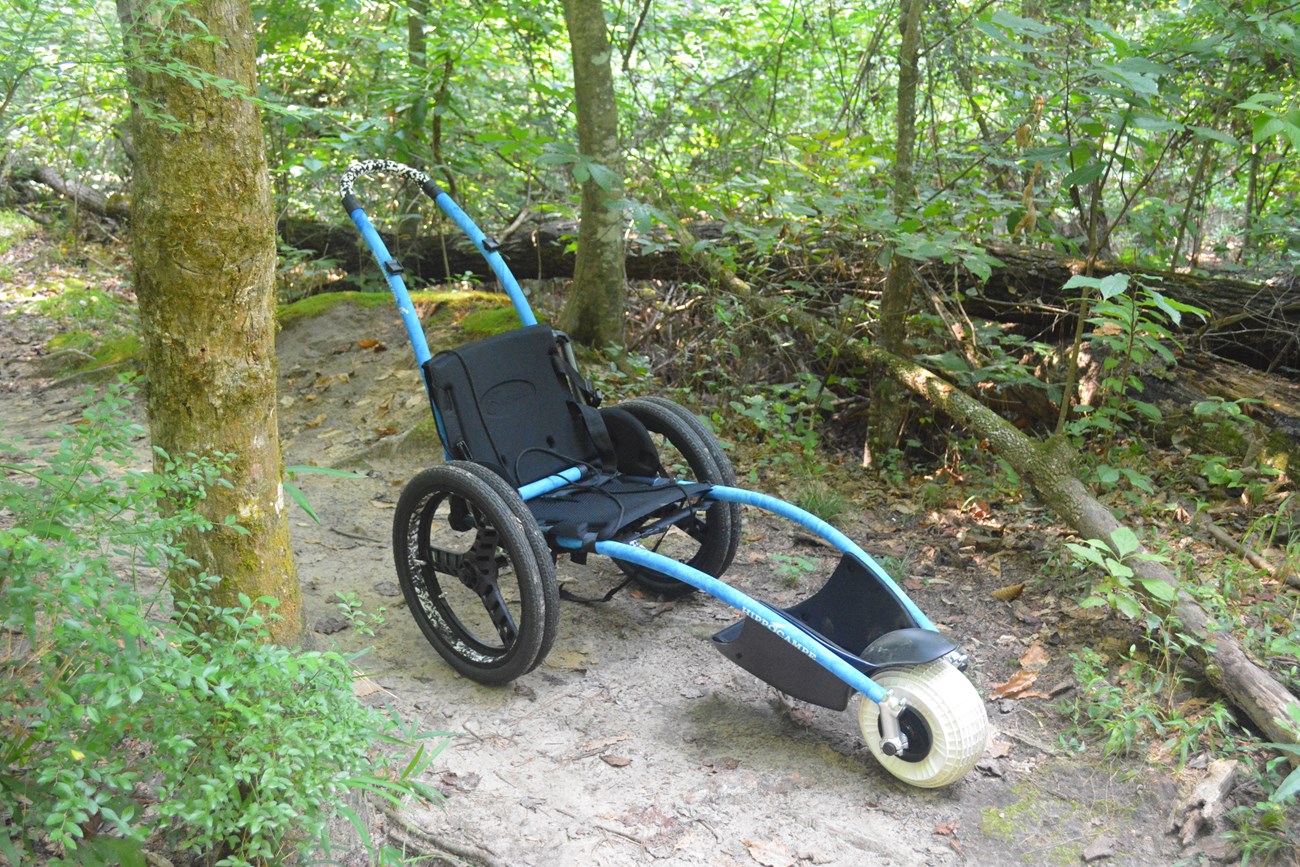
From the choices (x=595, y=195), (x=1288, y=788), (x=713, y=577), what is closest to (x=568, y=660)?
(x=713, y=577)

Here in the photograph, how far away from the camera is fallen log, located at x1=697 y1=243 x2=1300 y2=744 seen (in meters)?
3.02

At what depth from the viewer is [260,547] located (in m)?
2.50

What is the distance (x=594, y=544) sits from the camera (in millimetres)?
3377

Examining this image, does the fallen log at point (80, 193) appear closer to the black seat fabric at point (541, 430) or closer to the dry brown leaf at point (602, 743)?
the black seat fabric at point (541, 430)

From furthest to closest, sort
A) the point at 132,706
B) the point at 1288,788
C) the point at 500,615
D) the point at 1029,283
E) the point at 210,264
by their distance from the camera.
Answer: the point at 1029,283, the point at 500,615, the point at 1288,788, the point at 210,264, the point at 132,706

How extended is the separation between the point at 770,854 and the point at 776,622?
26.6 inches

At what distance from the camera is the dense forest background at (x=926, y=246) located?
3.24 m

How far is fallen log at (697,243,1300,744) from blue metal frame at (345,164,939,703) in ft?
3.09

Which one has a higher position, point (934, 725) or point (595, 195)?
point (595, 195)

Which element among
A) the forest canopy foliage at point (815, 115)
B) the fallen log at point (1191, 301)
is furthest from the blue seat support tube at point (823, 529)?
the fallen log at point (1191, 301)

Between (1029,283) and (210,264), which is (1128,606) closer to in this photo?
(1029,283)

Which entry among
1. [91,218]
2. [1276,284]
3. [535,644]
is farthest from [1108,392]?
[91,218]

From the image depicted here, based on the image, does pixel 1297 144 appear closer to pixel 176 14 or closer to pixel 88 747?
pixel 176 14

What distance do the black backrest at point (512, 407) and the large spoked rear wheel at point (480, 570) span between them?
0.32 metres
